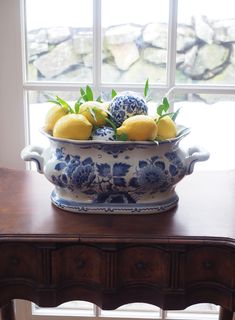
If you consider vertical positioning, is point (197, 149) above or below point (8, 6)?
below

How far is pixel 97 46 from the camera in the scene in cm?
129

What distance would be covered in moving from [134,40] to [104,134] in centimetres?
51

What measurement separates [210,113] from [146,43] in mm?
266

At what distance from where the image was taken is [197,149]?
0.97m

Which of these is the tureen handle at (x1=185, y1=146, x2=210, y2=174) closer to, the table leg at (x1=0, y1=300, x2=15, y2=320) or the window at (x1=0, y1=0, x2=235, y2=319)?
the window at (x1=0, y1=0, x2=235, y2=319)

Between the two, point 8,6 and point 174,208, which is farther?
point 8,6

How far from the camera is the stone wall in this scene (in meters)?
1.29

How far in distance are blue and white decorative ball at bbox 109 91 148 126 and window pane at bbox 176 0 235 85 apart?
43 centimetres

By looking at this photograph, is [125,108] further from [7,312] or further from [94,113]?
[7,312]

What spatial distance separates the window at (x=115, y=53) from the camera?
1.28 meters

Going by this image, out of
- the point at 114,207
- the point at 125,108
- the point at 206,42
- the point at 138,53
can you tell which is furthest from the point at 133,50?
the point at 114,207

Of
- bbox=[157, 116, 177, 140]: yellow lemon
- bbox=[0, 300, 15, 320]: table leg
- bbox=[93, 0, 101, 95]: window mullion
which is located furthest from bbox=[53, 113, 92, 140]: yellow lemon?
bbox=[0, 300, 15, 320]: table leg

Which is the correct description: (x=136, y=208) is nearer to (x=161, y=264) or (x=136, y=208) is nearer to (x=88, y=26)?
(x=161, y=264)

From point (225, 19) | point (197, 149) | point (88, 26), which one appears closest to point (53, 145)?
point (197, 149)
